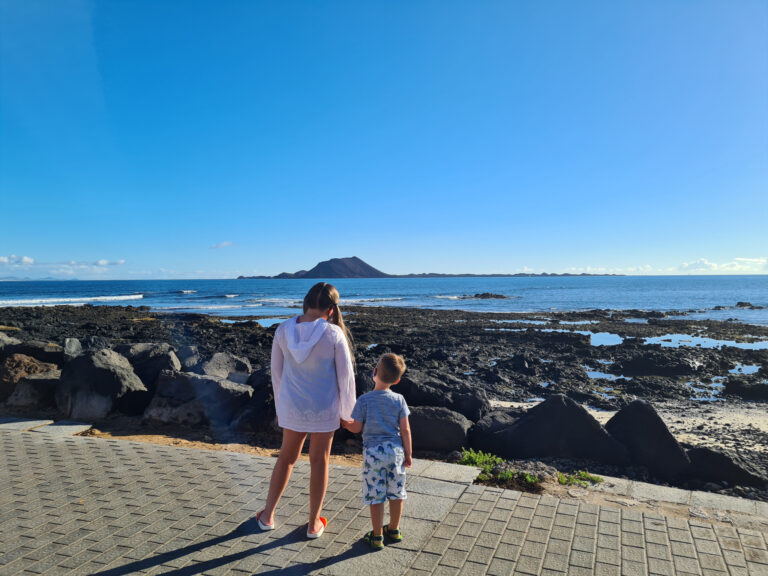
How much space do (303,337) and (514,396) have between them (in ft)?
33.0

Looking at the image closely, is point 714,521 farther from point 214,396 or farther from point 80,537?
point 214,396

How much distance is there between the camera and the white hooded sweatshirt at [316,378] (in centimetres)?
361

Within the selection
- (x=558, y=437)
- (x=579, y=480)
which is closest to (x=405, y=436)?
(x=579, y=480)

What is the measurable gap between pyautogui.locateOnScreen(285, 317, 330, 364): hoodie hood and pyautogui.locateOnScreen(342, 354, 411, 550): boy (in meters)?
0.46

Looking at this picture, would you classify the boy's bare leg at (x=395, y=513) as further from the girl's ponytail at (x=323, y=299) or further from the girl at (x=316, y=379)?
the girl's ponytail at (x=323, y=299)

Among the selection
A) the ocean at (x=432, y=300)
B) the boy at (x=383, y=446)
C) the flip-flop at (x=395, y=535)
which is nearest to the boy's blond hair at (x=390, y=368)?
the boy at (x=383, y=446)

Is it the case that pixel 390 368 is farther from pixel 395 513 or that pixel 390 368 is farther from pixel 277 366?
pixel 395 513

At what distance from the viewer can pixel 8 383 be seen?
27.5 ft

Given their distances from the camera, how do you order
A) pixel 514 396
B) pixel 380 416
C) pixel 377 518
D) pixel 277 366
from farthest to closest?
pixel 514 396 < pixel 277 366 < pixel 380 416 < pixel 377 518

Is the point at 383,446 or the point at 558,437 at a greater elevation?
the point at 383,446

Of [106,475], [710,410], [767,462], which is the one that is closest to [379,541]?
[106,475]

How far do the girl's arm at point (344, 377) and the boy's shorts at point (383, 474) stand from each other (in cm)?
32

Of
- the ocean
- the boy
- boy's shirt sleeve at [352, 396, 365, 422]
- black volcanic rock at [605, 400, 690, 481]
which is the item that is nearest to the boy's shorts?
the boy

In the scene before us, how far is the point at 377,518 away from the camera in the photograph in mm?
3592
